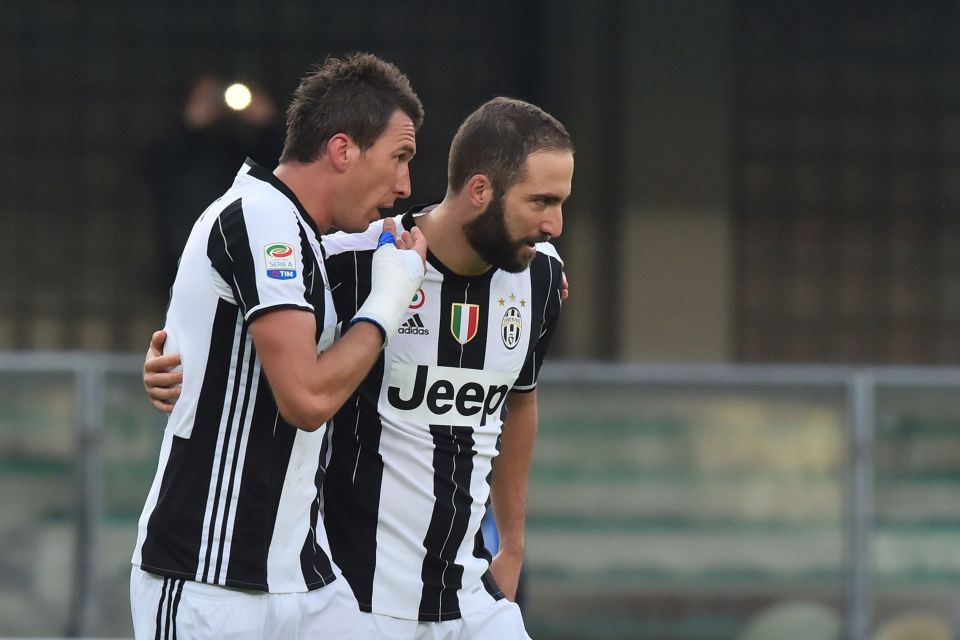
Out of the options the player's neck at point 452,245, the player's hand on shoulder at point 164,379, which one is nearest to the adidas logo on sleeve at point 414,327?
the player's neck at point 452,245

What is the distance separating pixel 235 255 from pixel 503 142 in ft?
2.22

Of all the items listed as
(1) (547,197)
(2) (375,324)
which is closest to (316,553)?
(2) (375,324)

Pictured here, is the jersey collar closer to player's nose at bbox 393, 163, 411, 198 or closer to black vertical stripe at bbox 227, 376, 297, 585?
player's nose at bbox 393, 163, 411, 198

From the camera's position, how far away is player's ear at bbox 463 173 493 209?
3.34 m

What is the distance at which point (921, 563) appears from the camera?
→ 22.3 feet

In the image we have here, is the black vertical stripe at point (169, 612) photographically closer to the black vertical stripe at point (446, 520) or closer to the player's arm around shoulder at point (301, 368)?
the player's arm around shoulder at point (301, 368)

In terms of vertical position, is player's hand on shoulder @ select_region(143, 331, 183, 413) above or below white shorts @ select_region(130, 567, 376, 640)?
above

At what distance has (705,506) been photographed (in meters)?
6.77

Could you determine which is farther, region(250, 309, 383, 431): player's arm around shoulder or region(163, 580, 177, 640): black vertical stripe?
region(163, 580, 177, 640): black vertical stripe

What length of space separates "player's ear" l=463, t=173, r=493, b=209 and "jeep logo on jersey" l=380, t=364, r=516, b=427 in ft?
1.19

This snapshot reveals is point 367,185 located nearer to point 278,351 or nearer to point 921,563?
point 278,351

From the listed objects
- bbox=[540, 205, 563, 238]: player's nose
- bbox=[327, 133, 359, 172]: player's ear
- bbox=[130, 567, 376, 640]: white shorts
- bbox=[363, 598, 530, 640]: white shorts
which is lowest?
bbox=[363, 598, 530, 640]: white shorts

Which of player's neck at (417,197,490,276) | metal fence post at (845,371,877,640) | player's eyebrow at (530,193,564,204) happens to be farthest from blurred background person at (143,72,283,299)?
player's eyebrow at (530,193,564,204)

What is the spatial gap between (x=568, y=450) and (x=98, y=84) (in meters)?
3.54
